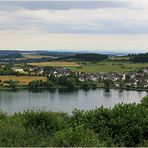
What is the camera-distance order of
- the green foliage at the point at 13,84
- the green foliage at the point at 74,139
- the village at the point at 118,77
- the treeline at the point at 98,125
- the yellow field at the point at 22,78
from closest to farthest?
the green foliage at the point at 74,139
the treeline at the point at 98,125
the green foliage at the point at 13,84
the yellow field at the point at 22,78
the village at the point at 118,77

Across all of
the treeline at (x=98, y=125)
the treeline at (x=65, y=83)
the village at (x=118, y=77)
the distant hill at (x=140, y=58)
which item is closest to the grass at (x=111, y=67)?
the distant hill at (x=140, y=58)

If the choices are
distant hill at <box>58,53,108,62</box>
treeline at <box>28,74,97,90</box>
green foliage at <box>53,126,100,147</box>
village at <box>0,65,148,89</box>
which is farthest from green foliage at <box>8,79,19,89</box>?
green foliage at <box>53,126,100,147</box>

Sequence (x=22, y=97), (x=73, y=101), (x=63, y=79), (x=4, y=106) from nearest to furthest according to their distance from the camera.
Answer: (x=4, y=106) < (x=73, y=101) < (x=22, y=97) < (x=63, y=79)

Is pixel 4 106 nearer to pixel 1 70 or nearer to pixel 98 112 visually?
pixel 98 112

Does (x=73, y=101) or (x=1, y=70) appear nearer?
(x=73, y=101)

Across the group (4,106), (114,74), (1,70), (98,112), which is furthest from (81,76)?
(98,112)

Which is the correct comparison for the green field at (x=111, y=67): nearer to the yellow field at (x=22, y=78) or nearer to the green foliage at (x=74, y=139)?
the yellow field at (x=22, y=78)

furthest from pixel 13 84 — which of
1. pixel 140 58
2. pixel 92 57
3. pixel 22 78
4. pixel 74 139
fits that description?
pixel 74 139

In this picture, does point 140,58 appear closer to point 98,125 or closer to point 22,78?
point 22,78

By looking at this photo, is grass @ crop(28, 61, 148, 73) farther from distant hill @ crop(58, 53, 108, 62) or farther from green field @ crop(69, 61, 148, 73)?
distant hill @ crop(58, 53, 108, 62)

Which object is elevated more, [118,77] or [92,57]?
[92,57]

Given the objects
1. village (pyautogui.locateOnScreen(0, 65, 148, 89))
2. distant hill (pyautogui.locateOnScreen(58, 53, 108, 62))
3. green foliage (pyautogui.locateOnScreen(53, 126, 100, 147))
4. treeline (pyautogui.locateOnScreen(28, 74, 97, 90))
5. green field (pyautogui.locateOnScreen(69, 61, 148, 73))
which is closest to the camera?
green foliage (pyautogui.locateOnScreen(53, 126, 100, 147))
